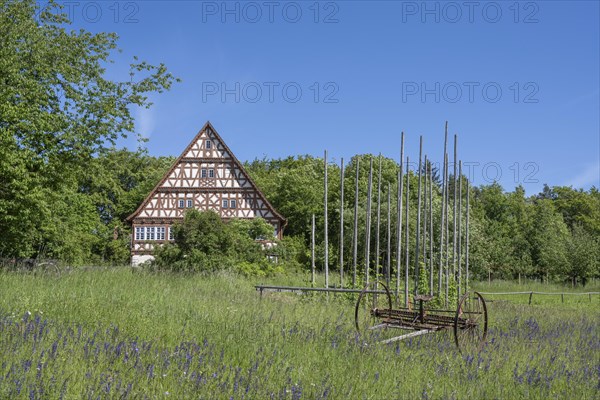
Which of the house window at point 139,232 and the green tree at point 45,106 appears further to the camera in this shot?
the house window at point 139,232

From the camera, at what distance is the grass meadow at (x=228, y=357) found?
5004 millimetres

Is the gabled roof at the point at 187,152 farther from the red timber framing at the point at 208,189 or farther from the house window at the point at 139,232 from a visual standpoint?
the house window at the point at 139,232

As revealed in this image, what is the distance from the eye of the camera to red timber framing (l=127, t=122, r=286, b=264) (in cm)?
4403

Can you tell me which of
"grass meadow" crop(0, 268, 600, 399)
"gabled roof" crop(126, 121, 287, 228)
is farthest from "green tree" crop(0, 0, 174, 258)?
"gabled roof" crop(126, 121, 287, 228)

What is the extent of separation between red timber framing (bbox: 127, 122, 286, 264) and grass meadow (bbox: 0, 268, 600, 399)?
33.2m

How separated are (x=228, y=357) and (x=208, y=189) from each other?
38374 mm

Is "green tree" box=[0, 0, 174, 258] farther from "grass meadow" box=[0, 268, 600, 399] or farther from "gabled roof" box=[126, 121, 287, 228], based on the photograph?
"gabled roof" box=[126, 121, 287, 228]

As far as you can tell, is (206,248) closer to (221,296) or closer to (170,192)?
(221,296)

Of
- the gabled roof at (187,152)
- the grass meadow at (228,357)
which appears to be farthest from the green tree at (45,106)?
the gabled roof at (187,152)

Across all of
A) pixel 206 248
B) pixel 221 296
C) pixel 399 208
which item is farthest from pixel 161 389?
pixel 206 248

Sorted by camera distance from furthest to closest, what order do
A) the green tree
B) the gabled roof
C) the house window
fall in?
the house window < the gabled roof < the green tree

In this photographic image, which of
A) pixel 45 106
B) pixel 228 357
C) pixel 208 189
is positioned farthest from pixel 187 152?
pixel 228 357

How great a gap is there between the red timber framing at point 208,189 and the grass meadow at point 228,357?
3322 cm

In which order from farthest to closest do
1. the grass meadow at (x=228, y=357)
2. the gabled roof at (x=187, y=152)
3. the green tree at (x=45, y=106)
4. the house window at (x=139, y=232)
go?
the house window at (x=139, y=232)
the gabled roof at (x=187, y=152)
the green tree at (x=45, y=106)
the grass meadow at (x=228, y=357)
